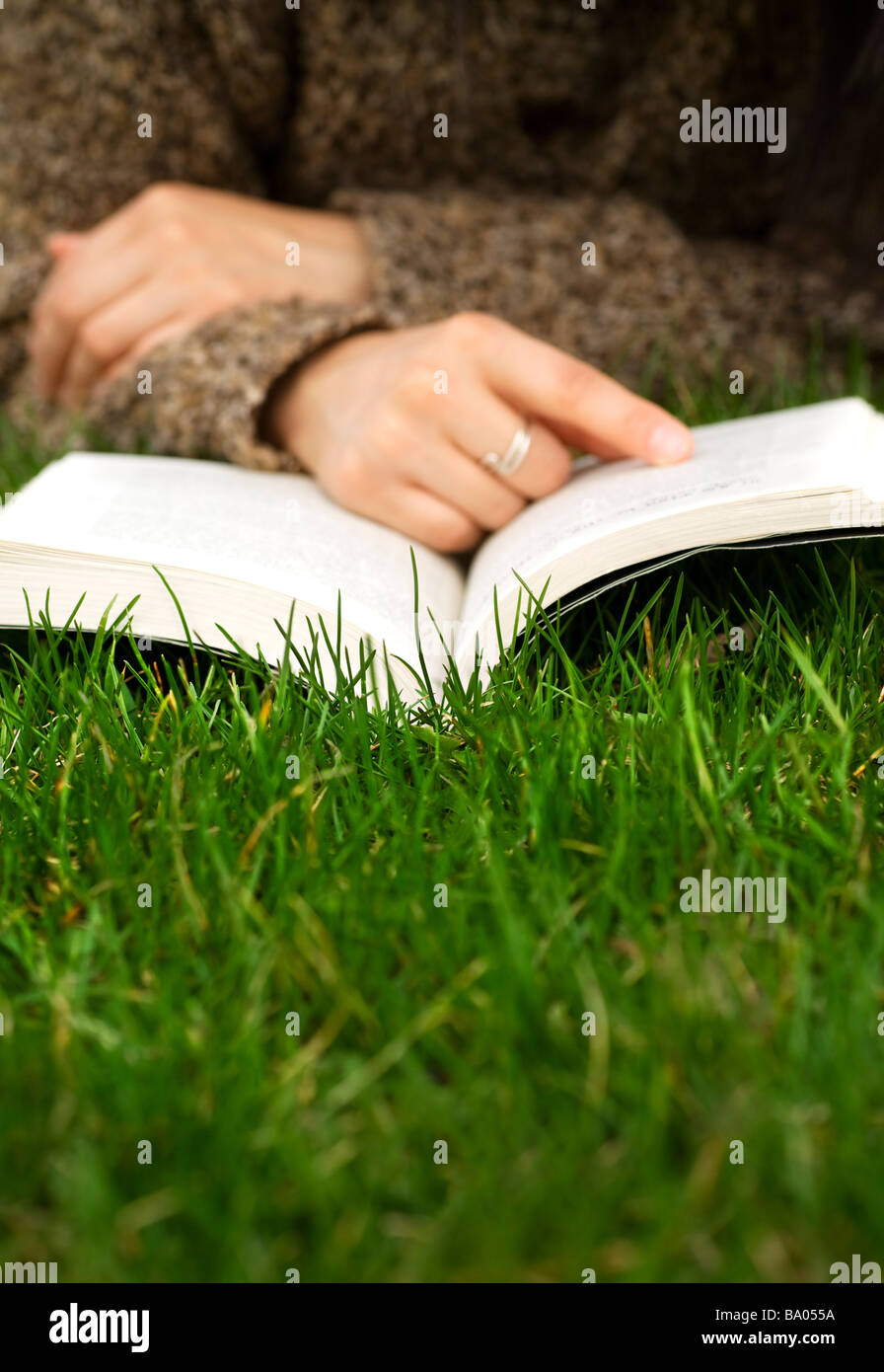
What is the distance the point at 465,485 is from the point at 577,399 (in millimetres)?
165

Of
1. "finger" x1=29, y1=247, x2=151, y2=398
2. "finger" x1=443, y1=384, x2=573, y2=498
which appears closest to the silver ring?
"finger" x1=443, y1=384, x2=573, y2=498

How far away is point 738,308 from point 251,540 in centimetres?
134

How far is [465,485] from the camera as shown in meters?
1.39

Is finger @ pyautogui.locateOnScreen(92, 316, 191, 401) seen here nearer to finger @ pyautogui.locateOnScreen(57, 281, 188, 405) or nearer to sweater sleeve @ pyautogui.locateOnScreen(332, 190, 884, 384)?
finger @ pyautogui.locateOnScreen(57, 281, 188, 405)

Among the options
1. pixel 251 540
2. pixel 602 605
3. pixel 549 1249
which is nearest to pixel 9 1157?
pixel 549 1249

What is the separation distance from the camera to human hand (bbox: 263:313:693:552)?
132 cm

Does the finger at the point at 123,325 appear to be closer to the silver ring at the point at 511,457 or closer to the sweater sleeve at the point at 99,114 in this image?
the sweater sleeve at the point at 99,114

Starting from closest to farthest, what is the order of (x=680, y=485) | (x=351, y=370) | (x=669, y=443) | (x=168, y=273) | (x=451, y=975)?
(x=451, y=975), (x=680, y=485), (x=669, y=443), (x=351, y=370), (x=168, y=273)

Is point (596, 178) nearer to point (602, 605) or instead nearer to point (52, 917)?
point (602, 605)

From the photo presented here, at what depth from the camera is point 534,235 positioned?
2.11 meters

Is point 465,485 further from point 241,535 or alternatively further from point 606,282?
point 606,282

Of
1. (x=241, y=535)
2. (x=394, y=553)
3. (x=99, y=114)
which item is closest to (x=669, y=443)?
(x=394, y=553)

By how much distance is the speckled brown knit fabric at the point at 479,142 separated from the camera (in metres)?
2.09

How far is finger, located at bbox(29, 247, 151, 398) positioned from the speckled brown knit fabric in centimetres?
10
